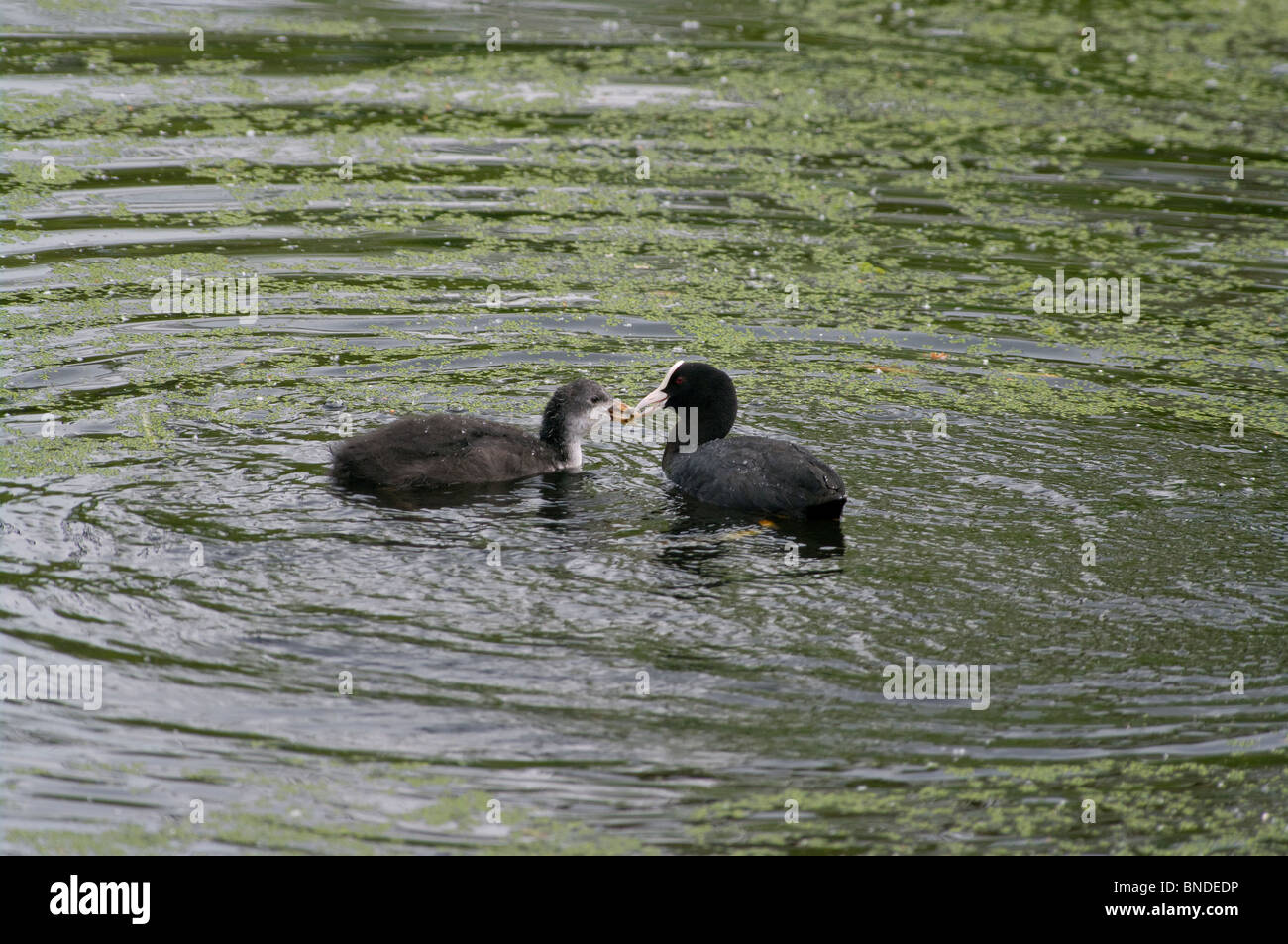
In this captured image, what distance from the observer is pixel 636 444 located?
9.28 m

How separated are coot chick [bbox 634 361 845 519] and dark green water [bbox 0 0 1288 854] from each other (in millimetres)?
212

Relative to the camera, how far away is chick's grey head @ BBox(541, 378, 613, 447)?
837 cm

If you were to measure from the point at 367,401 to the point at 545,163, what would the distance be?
523cm

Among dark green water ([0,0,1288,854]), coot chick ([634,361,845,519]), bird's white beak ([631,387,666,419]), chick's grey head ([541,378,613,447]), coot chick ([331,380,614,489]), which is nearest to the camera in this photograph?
dark green water ([0,0,1288,854])

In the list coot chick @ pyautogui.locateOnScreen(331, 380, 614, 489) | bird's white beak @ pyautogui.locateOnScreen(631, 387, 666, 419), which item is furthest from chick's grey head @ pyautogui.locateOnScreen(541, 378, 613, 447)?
bird's white beak @ pyautogui.locateOnScreen(631, 387, 666, 419)

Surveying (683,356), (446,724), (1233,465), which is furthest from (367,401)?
(1233,465)

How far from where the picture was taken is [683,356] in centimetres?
1001

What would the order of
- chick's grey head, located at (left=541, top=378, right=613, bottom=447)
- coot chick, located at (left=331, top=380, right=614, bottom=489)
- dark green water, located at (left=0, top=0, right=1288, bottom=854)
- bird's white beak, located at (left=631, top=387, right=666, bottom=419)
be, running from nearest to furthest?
dark green water, located at (left=0, top=0, right=1288, bottom=854)
coot chick, located at (left=331, top=380, right=614, bottom=489)
chick's grey head, located at (left=541, top=378, right=613, bottom=447)
bird's white beak, located at (left=631, top=387, right=666, bottom=419)

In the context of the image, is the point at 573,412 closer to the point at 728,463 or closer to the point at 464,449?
the point at 464,449

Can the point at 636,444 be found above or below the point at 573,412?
below

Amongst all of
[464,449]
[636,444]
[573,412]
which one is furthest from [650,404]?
[464,449]

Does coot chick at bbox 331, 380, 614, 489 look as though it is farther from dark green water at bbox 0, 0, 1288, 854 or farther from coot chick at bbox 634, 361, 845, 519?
coot chick at bbox 634, 361, 845, 519

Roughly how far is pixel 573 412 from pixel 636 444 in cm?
96

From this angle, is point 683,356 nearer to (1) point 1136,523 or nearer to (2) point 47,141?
(1) point 1136,523
